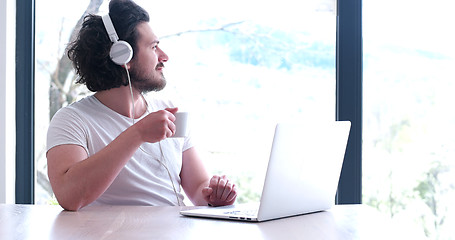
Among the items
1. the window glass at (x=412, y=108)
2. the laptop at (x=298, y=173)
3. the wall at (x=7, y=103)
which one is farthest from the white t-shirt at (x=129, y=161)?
the window glass at (x=412, y=108)

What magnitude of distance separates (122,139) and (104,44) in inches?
21.8

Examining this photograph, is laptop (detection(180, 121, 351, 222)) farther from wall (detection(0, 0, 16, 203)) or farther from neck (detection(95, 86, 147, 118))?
wall (detection(0, 0, 16, 203))

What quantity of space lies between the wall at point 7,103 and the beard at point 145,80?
0.91 m

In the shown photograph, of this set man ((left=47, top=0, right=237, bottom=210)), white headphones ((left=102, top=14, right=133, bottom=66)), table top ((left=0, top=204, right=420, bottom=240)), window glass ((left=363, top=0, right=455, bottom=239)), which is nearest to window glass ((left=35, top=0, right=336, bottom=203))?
window glass ((left=363, top=0, right=455, bottom=239))

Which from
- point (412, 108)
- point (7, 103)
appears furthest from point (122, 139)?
point (412, 108)

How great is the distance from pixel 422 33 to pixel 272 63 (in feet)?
2.31

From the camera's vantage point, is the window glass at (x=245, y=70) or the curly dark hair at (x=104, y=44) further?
the window glass at (x=245, y=70)

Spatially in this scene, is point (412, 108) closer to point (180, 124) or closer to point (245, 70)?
point (245, 70)

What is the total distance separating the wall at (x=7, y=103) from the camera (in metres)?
2.69

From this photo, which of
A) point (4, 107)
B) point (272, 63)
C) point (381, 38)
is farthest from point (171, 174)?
point (381, 38)

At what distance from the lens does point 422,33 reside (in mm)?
2668

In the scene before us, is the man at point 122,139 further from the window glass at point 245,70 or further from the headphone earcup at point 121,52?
the window glass at point 245,70

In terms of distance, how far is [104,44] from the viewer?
208 centimetres

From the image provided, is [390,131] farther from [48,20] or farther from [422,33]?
[48,20]
